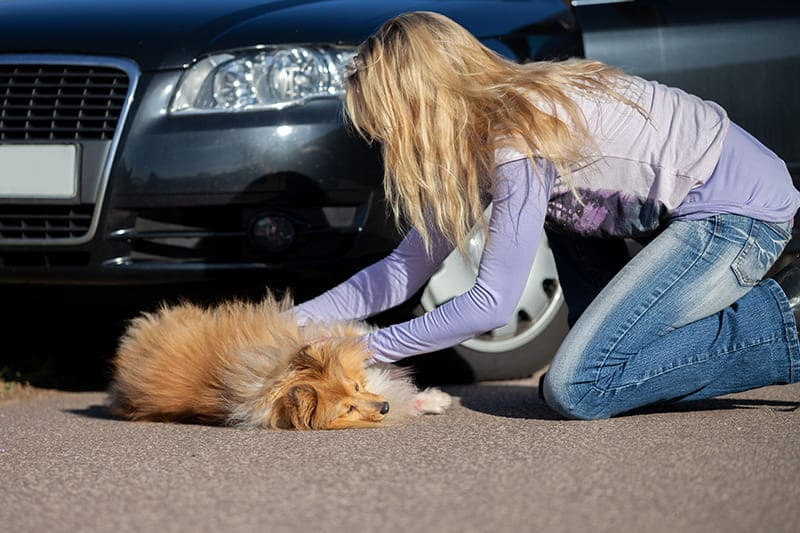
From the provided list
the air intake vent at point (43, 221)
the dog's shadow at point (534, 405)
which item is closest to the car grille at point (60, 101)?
the air intake vent at point (43, 221)

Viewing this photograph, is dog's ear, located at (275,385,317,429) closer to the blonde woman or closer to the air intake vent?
the blonde woman

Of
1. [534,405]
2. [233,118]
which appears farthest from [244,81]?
[534,405]

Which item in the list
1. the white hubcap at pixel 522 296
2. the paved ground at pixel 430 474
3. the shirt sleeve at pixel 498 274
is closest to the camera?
the paved ground at pixel 430 474

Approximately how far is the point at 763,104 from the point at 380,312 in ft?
5.44

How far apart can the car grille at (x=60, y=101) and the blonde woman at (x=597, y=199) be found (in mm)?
1044

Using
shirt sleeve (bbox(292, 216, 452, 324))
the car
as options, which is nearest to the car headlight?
the car

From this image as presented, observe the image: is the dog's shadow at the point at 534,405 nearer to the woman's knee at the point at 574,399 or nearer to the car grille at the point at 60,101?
the woman's knee at the point at 574,399

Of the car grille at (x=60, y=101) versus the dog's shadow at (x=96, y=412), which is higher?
the car grille at (x=60, y=101)

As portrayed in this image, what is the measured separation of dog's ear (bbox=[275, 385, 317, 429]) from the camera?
3.43m

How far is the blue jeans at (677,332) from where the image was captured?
3428 mm

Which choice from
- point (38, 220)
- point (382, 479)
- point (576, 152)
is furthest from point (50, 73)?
point (382, 479)

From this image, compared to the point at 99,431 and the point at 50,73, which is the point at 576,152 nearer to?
the point at 99,431

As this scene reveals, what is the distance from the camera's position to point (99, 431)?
11.8 ft

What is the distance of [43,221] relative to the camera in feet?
13.4
